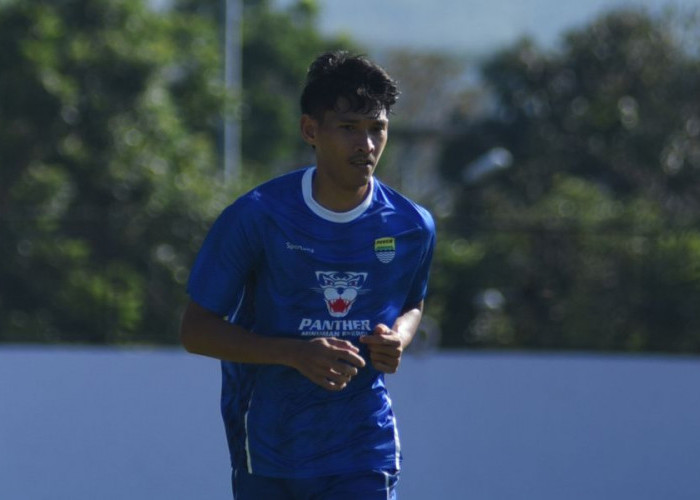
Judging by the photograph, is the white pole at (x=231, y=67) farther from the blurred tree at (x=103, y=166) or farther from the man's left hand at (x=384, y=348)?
the man's left hand at (x=384, y=348)

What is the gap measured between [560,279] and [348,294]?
6499 millimetres

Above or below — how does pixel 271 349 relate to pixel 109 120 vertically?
below

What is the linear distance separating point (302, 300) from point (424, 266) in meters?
0.38

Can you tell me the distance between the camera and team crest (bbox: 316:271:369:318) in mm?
3486

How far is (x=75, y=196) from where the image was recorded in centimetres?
1309

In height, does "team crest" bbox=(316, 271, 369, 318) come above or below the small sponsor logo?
below

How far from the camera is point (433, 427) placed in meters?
7.36

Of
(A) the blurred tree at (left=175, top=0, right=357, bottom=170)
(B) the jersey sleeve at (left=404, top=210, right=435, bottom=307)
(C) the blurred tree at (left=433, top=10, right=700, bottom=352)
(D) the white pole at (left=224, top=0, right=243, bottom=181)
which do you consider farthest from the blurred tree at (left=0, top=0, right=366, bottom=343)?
(A) the blurred tree at (left=175, top=0, right=357, bottom=170)

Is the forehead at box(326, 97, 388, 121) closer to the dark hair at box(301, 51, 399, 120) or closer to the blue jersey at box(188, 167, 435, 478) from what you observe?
the dark hair at box(301, 51, 399, 120)

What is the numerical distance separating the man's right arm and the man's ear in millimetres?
476

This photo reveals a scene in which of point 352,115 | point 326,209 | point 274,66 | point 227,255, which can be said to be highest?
point 274,66

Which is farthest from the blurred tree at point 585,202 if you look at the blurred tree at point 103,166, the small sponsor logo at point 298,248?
the small sponsor logo at point 298,248

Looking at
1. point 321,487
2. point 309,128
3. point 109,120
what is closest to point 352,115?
point 309,128

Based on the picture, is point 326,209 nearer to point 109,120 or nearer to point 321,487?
point 321,487
